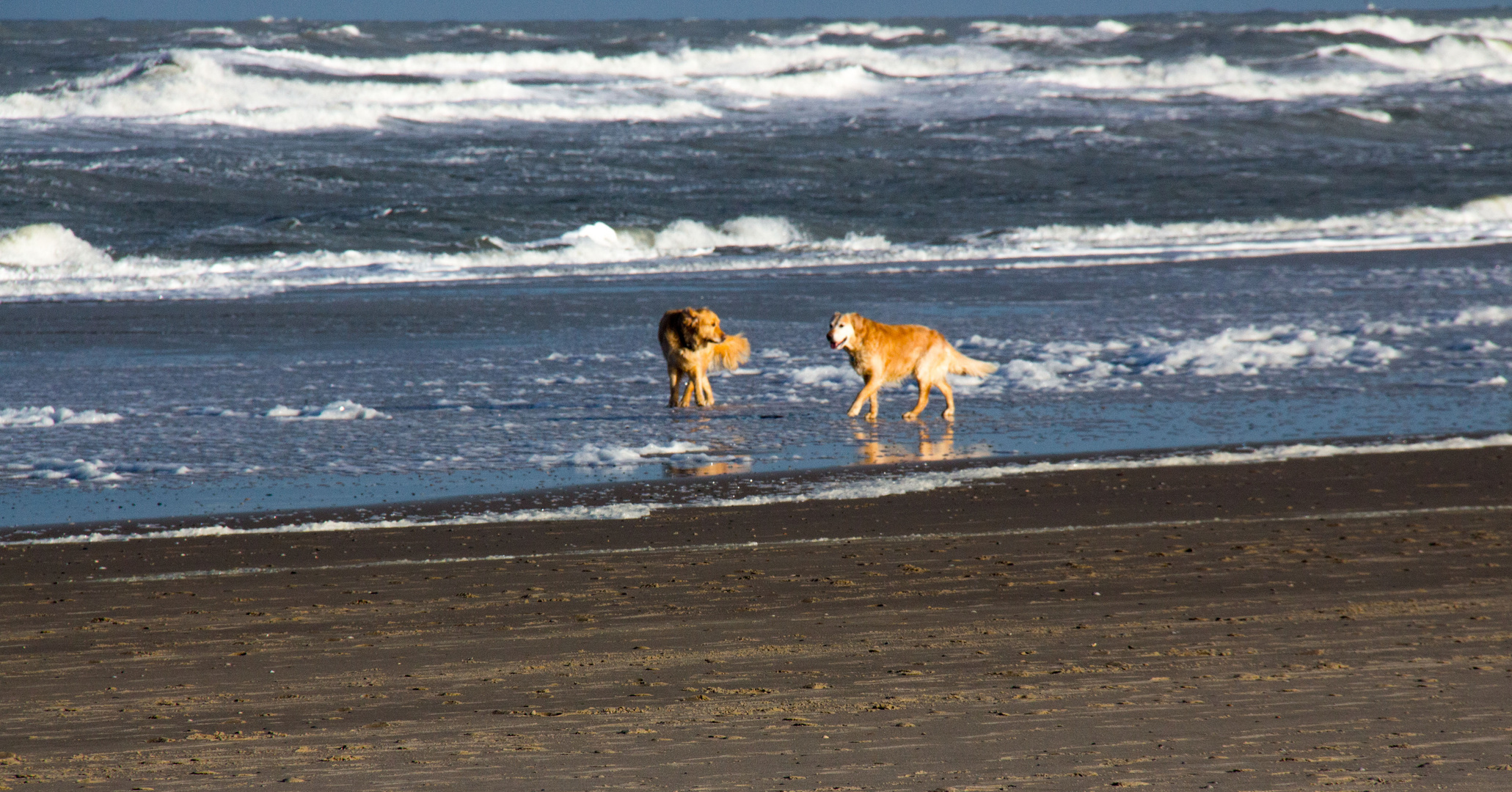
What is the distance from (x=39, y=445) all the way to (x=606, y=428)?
330cm

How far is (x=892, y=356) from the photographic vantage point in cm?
947

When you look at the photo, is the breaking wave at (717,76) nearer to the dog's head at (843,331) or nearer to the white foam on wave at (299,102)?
the white foam on wave at (299,102)

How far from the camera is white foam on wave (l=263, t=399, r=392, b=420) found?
29.7ft

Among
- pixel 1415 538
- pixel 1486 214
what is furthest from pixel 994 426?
pixel 1486 214

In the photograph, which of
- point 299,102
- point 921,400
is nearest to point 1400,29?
point 299,102

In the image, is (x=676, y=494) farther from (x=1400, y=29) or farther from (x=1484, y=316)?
(x=1400, y=29)

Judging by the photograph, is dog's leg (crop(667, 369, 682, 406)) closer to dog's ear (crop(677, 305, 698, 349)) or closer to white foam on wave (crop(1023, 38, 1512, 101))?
dog's ear (crop(677, 305, 698, 349))

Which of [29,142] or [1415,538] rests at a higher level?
[29,142]

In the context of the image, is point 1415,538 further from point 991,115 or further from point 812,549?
point 991,115

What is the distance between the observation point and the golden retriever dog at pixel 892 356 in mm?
9336

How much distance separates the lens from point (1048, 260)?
19609 mm

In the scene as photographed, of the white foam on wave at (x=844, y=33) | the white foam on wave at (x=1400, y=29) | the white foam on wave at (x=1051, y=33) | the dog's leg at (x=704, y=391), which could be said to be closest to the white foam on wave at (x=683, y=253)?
the dog's leg at (x=704, y=391)

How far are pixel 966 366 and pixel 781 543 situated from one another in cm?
424

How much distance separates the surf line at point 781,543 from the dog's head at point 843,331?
10.4 ft
